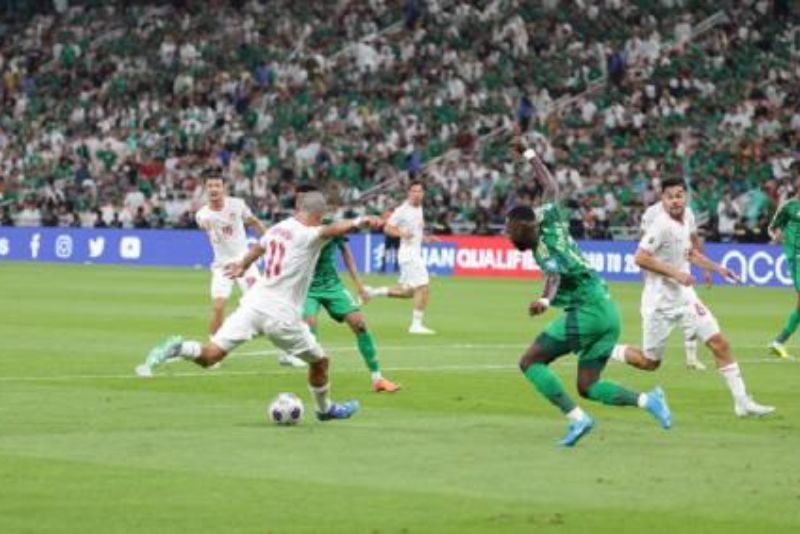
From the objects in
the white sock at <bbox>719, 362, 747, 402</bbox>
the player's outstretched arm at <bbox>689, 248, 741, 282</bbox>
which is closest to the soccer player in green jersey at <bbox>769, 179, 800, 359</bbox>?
the player's outstretched arm at <bbox>689, 248, 741, 282</bbox>

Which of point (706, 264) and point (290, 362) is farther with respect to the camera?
point (290, 362)

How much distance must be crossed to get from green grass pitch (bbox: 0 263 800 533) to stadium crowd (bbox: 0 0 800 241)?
89.7 ft

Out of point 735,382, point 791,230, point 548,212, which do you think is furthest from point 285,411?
point 791,230

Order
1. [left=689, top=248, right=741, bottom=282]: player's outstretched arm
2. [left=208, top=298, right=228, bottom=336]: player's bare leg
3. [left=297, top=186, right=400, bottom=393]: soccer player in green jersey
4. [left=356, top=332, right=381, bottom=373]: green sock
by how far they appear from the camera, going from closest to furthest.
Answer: [left=689, top=248, right=741, bottom=282]: player's outstretched arm
[left=356, top=332, right=381, bottom=373]: green sock
[left=297, top=186, right=400, bottom=393]: soccer player in green jersey
[left=208, top=298, right=228, bottom=336]: player's bare leg

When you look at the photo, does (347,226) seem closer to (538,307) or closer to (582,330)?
(538,307)

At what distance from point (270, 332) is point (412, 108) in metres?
44.9

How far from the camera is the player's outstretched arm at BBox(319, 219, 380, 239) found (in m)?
16.8

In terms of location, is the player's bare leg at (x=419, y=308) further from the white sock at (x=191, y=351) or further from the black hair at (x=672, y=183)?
the white sock at (x=191, y=351)

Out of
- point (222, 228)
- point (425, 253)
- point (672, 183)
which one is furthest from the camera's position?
point (425, 253)

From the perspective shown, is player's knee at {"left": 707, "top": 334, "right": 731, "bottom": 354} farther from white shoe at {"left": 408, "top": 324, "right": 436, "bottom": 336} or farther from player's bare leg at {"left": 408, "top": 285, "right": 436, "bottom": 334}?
player's bare leg at {"left": 408, "top": 285, "right": 436, "bottom": 334}

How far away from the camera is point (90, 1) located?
253ft

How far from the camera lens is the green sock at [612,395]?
16797 mm

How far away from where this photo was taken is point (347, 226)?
56.6 feet

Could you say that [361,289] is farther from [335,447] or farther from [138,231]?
[138,231]
